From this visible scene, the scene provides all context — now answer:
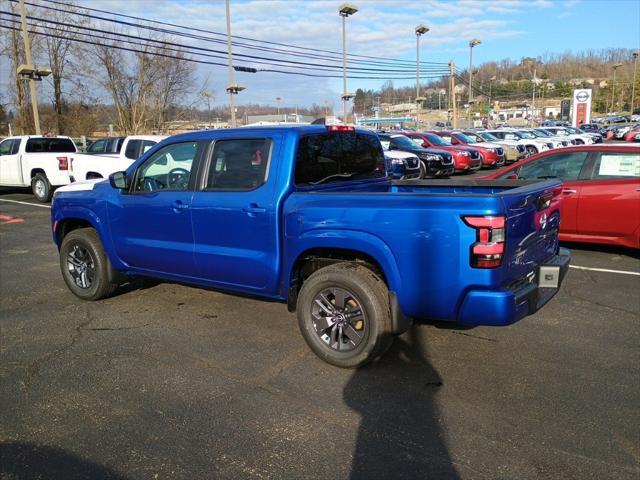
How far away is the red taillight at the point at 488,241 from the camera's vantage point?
342 cm

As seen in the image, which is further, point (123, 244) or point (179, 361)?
point (123, 244)

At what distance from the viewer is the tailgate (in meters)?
3.58

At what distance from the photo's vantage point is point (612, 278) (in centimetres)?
672

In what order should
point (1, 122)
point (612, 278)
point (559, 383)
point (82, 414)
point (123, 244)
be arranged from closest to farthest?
point (82, 414)
point (559, 383)
point (123, 244)
point (612, 278)
point (1, 122)

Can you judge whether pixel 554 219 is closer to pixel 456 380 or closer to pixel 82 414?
pixel 456 380

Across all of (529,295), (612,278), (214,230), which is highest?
A: (214,230)

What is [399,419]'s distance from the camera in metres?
3.44

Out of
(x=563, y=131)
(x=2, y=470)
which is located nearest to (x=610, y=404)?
(x=2, y=470)

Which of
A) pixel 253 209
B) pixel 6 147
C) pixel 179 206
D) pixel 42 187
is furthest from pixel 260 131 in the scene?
pixel 6 147

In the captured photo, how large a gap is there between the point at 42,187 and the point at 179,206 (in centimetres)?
1281

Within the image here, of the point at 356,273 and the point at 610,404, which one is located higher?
the point at 356,273

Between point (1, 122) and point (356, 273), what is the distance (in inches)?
2147

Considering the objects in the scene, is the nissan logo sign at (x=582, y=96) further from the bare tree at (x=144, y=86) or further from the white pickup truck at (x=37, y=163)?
the white pickup truck at (x=37, y=163)

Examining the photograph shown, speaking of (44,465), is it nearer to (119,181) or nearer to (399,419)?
(399,419)
